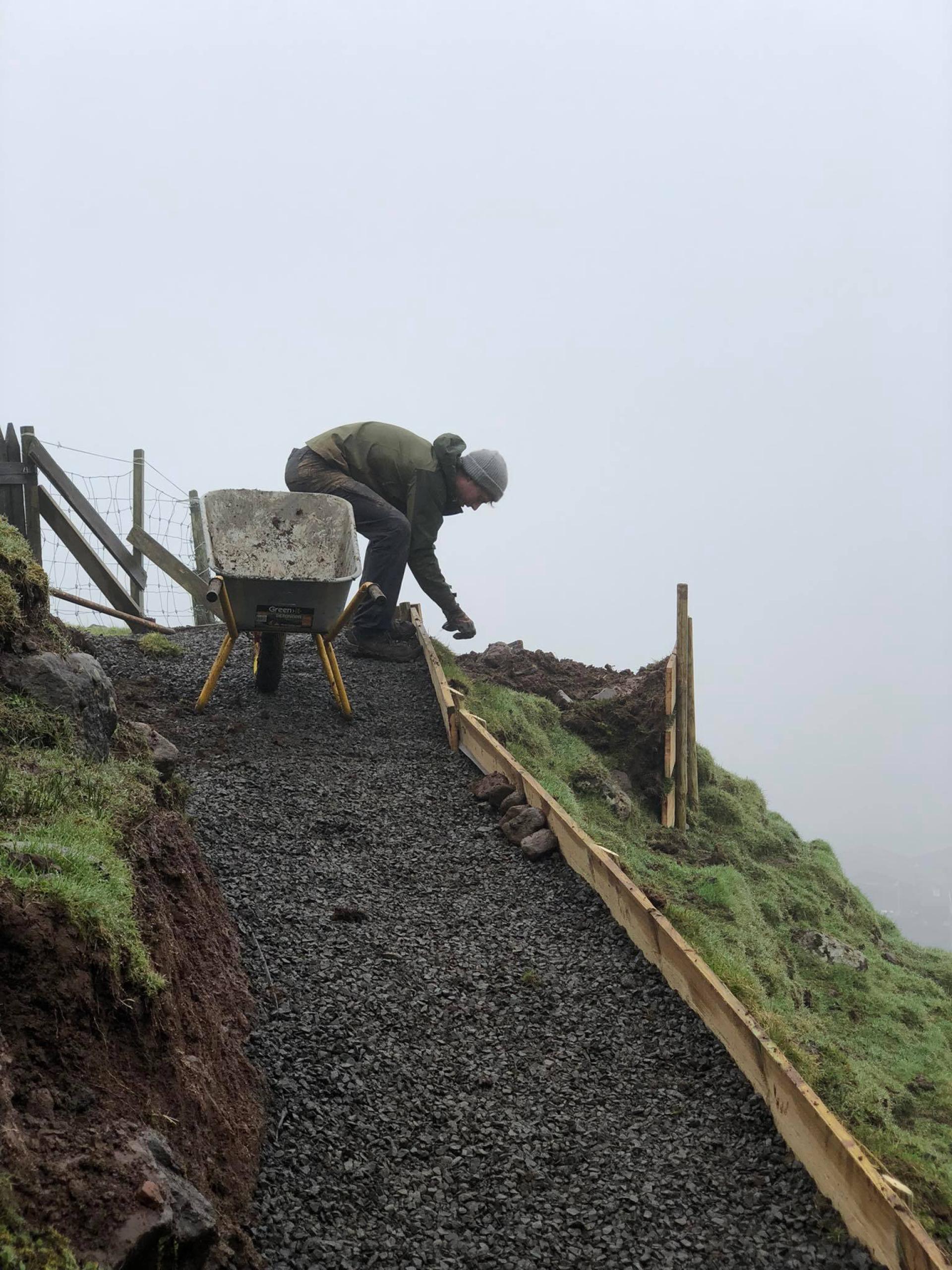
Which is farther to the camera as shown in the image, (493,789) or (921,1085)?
(493,789)

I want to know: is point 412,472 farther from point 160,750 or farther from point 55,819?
point 55,819

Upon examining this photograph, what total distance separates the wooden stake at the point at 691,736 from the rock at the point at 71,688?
17.0 feet

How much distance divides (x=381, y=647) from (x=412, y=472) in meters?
1.50

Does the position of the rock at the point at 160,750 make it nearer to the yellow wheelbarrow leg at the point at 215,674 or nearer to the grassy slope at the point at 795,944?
the yellow wheelbarrow leg at the point at 215,674

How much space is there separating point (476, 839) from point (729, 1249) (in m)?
2.74

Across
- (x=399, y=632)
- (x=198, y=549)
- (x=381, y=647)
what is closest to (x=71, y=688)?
(x=381, y=647)

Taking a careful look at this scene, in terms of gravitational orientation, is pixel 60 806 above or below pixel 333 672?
below

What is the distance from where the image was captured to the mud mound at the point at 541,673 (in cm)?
909

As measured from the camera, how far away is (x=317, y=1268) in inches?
98.4

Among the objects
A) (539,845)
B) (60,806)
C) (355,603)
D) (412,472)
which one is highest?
(412,472)

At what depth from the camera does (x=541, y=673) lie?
9.52 m

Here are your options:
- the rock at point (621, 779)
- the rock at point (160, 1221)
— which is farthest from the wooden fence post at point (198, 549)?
the rock at point (160, 1221)

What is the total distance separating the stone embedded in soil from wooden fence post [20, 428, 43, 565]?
5.18 meters

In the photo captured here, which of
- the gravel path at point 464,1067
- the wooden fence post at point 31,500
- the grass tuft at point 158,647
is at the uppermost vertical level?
the wooden fence post at point 31,500
